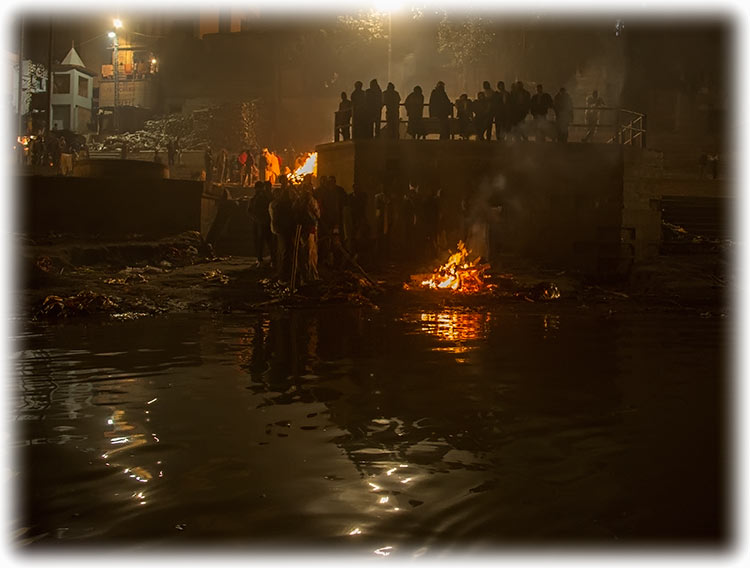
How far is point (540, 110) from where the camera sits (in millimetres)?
22922

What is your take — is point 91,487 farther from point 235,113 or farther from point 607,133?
point 235,113

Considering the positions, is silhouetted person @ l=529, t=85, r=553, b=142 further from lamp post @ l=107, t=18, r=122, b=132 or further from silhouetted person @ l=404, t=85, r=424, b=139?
lamp post @ l=107, t=18, r=122, b=132

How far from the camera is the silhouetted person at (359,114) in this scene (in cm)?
2325

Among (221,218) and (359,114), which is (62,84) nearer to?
(221,218)

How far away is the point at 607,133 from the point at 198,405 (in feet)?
109

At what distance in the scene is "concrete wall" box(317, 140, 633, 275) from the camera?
22938mm

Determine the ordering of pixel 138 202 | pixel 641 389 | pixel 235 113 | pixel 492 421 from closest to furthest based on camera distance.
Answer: pixel 492 421 < pixel 641 389 < pixel 138 202 < pixel 235 113

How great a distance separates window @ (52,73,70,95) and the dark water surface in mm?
62904

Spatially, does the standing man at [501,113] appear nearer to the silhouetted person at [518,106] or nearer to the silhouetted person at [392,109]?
the silhouetted person at [518,106]

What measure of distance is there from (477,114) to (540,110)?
5.89ft

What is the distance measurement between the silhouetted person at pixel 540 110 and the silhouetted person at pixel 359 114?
480 centimetres

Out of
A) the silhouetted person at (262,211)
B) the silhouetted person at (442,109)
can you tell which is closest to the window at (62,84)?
the silhouetted person at (442,109)

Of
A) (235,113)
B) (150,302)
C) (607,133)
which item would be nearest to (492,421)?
(150,302)

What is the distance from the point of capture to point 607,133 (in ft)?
120
